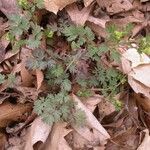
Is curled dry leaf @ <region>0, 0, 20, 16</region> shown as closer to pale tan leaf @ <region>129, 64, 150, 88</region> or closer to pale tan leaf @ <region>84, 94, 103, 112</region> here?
pale tan leaf @ <region>84, 94, 103, 112</region>

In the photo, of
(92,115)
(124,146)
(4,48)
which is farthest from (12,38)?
(124,146)

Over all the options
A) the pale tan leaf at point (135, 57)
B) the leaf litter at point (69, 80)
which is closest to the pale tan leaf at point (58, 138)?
the leaf litter at point (69, 80)

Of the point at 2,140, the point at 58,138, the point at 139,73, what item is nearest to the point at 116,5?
the point at 139,73

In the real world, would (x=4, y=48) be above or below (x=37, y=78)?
above

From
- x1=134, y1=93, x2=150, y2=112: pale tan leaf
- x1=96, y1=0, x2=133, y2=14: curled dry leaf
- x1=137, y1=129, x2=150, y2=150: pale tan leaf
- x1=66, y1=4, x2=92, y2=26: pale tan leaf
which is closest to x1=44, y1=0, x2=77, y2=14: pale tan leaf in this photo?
x1=66, y1=4, x2=92, y2=26: pale tan leaf

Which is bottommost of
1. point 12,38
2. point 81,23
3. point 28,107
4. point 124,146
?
point 124,146

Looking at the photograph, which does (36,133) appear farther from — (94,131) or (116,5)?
(116,5)

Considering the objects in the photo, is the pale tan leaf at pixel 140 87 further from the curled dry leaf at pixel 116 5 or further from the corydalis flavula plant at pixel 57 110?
the curled dry leaf at pixel 116 5

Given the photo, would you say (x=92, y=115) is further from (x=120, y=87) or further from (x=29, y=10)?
(x=29, y=10)
